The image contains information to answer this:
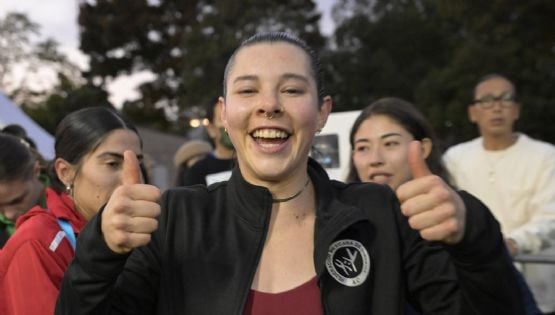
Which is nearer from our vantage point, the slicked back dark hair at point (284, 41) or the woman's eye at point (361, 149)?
the slicked back dark hair at point (284, 41)

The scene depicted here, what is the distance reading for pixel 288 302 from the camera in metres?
1.81

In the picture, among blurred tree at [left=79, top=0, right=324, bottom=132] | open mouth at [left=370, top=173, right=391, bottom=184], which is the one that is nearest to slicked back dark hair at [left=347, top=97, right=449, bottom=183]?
Result: open mouth at [left=370, top=173, right=391, bottom=184]

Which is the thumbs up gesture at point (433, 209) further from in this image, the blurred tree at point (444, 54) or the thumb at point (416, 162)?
the blurred tree at point (444, 54)

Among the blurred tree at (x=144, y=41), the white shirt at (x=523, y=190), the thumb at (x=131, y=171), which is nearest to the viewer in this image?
the thumb at (x=131, y=171)

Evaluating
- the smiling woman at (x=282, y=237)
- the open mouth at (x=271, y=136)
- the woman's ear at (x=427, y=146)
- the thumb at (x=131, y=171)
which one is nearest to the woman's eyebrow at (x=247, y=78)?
the smiling woman at (x=282, y=237)

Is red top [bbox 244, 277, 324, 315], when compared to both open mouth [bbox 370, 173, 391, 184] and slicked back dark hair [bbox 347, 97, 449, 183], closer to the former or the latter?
open mouth [bbox 370, 173, 391, 184]

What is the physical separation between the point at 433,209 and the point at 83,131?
5.67 feet

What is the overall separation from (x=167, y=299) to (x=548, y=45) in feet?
81.0

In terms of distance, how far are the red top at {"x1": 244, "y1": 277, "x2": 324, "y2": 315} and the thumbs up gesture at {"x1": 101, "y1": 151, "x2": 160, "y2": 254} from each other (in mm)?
352

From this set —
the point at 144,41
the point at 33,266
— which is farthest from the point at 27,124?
the point at 144,41

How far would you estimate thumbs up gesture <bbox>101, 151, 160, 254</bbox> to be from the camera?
5.23 ft

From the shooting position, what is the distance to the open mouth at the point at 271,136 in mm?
1957

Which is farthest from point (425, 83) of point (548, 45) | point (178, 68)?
point (178, 68)

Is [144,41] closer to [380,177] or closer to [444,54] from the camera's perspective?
[444,54]
